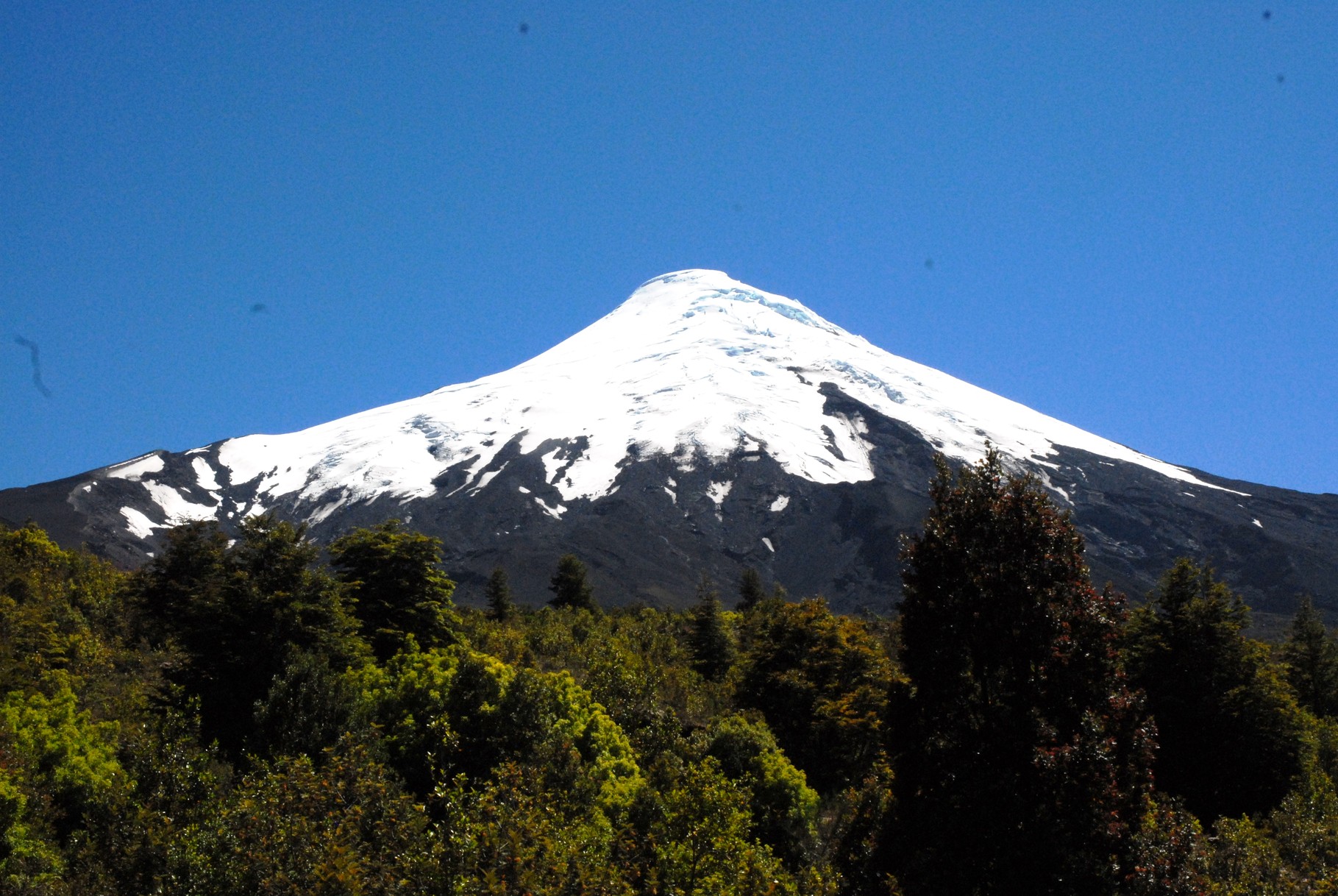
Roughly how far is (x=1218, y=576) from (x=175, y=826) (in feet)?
464

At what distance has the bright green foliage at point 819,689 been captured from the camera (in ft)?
98.5

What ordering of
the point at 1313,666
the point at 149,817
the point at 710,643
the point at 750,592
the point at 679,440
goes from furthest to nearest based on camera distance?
1. the point at 679,440
2. the point at 750,592
3. the point at 1313,666
4. the point at 710,643
5. the point at 149,817

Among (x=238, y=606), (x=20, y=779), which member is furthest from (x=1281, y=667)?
(x=20, y=779)

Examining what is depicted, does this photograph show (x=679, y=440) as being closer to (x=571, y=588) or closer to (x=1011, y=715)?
(x=571, y=588)

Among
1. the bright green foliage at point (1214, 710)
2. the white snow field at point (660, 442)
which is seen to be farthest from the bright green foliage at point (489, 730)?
the white snow field at point (660, 442)

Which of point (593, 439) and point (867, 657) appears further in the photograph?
point (593, 439)

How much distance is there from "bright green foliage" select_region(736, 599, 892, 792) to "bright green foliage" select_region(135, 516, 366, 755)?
12354 millimetres

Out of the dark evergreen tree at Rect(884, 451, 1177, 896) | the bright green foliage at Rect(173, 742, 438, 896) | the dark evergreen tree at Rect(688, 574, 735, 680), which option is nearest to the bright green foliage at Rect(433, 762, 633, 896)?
the bright green foliage at Rect(173, 742, 438, 896)

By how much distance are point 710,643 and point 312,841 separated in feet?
94.0

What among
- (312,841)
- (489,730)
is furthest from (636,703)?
(312,841)

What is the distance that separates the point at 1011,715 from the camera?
1322 centimetres

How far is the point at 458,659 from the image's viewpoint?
78.4 feet

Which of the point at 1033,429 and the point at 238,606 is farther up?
the point at 1033,429

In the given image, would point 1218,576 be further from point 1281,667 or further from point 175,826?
point 175,826
